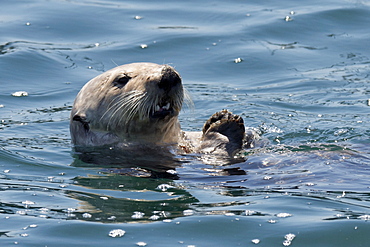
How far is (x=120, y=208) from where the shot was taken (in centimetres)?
529

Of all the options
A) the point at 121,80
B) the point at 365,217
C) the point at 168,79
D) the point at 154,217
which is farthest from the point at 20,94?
the point at 365,217

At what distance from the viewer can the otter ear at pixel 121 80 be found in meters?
6.65

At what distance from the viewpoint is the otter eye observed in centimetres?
665

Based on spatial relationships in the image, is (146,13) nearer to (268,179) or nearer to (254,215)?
(268,179)

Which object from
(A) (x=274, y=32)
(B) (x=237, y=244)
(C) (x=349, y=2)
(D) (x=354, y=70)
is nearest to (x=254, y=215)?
(B) (x=237, y=244)

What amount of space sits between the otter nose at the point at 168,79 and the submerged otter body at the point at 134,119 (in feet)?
0.54

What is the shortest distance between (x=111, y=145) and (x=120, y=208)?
1.56 metres

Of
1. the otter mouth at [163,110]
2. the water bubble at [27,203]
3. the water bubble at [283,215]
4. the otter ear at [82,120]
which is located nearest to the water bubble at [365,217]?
the water bubble at [283,215]

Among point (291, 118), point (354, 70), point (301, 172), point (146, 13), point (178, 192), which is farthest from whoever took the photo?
point (146, 13)

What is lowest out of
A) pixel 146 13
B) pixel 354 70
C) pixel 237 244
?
pixel 237 244

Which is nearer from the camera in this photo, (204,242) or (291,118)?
(204,242)

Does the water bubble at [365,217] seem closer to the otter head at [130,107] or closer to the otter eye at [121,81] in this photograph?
the otter head at [130,107]

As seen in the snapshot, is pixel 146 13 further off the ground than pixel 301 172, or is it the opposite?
pixel 146 13

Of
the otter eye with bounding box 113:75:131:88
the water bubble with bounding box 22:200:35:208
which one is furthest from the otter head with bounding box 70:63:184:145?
the water bubble with bounding box 22:200:35:208
